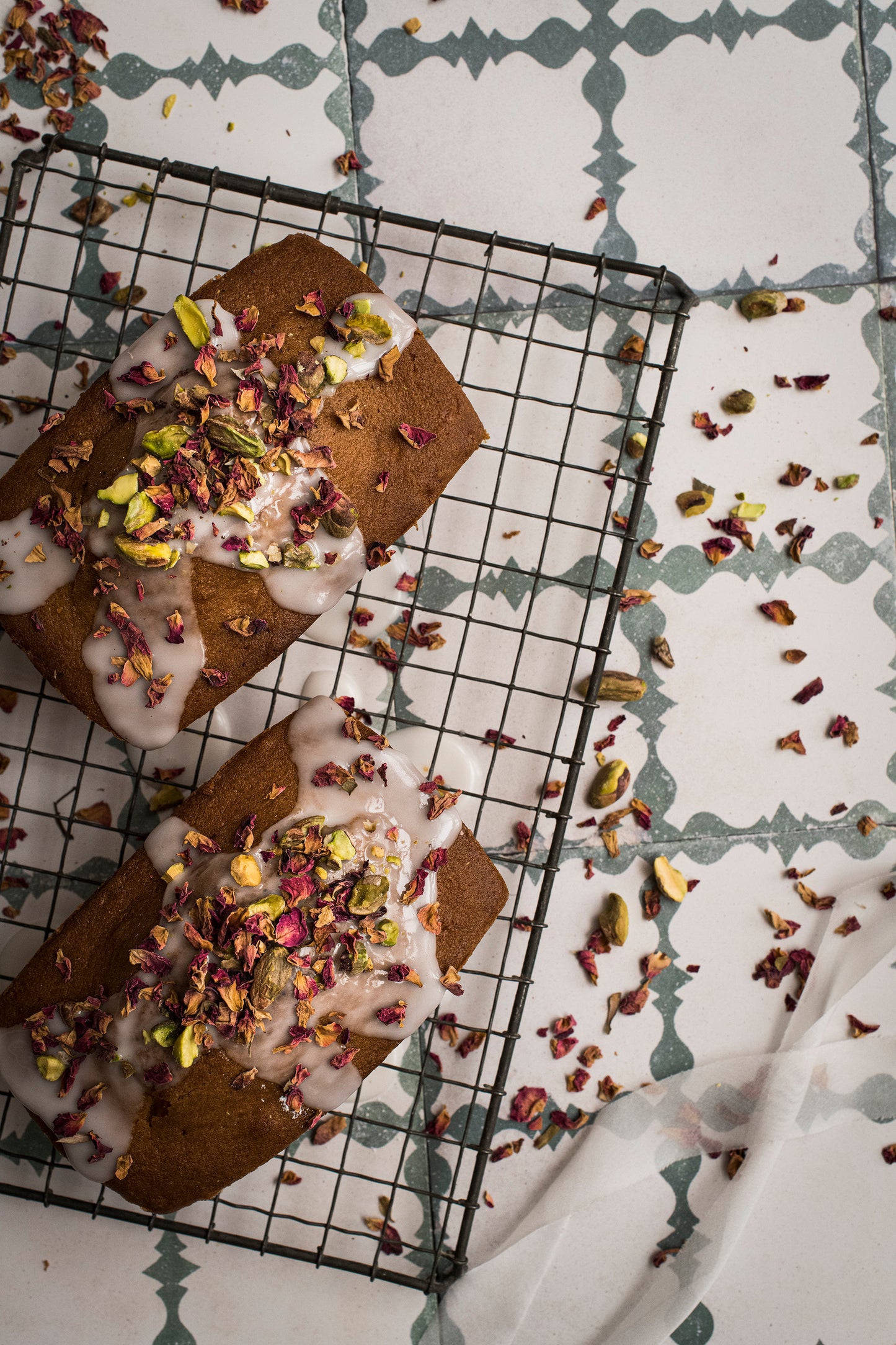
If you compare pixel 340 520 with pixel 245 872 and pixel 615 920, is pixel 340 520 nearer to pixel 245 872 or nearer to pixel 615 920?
pixel 245 872

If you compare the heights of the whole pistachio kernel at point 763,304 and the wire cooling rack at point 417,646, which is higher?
the whole pistachio kernel at point 763,304

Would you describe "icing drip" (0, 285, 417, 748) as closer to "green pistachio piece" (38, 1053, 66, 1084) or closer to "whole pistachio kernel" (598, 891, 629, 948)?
"green pistachio piece" (38, 1053, 66, 1084)

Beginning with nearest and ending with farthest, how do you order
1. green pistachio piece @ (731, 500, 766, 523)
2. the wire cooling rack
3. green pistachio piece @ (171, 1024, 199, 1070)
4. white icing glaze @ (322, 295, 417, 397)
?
1. green pistachio piece @ (171, 1024, 199, 1070)
2. white icing glaze @ (322, 295, 417, 397)
3. the wire cooling rack
4. green pistachio piece @ (731, 500, 766, 523)

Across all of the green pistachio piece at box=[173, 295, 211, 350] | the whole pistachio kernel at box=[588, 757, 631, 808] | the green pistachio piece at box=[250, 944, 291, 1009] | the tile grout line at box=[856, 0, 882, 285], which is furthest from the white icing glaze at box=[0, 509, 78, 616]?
the tile grout line at box=[856, 0, 882, 285]

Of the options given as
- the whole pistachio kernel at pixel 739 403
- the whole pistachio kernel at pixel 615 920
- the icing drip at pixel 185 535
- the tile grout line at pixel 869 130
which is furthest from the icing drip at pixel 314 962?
the tile grout line at pixel 869 130

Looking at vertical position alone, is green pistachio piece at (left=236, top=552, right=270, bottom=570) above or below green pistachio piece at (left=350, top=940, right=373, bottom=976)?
above

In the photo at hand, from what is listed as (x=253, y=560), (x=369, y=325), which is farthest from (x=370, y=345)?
(x=253, y=560)

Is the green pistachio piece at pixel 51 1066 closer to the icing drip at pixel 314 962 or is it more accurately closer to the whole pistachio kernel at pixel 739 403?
the icing drip at pixel 314 962
